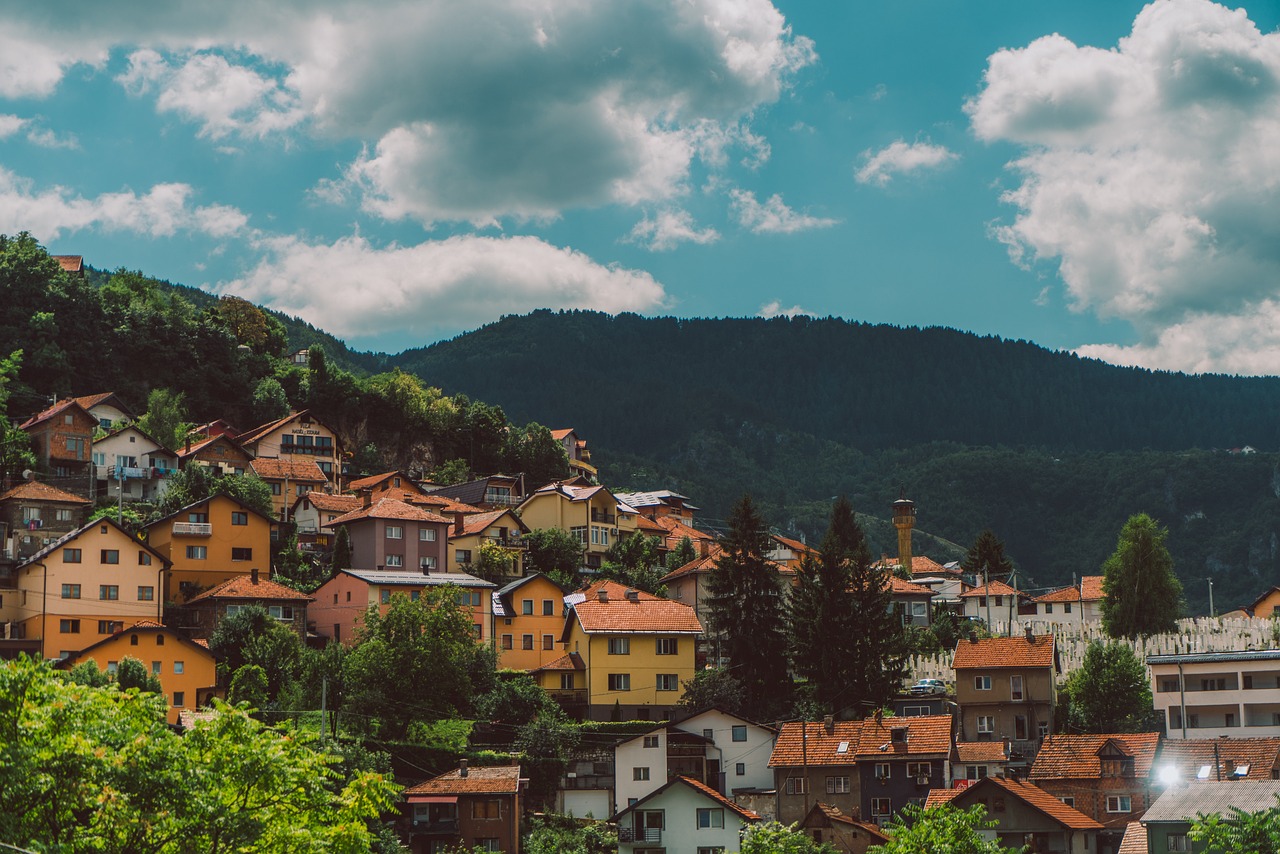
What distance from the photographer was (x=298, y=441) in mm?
110062

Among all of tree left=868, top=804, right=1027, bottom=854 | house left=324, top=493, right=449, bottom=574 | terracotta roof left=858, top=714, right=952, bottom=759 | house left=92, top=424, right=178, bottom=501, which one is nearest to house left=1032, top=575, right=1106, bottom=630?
terracotta roof left=858, top=714, right=952, bottom=759

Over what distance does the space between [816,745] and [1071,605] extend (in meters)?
50.5

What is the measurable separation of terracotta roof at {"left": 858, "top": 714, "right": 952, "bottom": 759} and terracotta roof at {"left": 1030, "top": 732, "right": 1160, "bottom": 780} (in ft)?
13.9

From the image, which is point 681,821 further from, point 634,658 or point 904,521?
point 904,521

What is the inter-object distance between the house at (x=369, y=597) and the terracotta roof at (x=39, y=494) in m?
16.2

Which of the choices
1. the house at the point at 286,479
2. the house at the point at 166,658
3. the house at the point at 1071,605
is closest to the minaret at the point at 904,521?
the house at the point at 1071,605

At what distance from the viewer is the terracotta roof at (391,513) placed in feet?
286

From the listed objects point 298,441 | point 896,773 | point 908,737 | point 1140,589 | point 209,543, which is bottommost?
point 896,773

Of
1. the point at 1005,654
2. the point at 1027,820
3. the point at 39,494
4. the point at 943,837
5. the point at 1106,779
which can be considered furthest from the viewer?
the point at 39,494

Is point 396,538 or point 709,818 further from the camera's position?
point 396,538

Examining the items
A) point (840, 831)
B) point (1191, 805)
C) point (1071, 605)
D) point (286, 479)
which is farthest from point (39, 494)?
point (1071, 605)

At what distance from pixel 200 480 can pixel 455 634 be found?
25.7 meters

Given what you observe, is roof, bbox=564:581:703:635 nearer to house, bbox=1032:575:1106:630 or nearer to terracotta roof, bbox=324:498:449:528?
terracotta roof, bbox=324:498:449:528

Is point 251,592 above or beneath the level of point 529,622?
above
